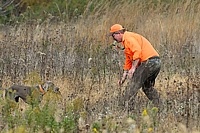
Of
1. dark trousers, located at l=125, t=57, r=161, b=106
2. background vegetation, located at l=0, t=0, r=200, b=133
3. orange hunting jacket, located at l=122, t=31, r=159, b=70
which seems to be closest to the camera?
background vegetation, located at l=0, t=0, r=200, b=133

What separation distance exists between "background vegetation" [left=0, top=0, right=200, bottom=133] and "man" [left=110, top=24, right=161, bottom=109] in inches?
9.0

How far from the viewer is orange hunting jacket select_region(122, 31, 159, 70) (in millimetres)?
8336

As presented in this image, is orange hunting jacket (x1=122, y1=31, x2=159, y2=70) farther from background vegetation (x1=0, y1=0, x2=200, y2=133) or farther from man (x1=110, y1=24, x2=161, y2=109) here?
background vegetation (x1=0, y1=0, x2=200, y2=133)

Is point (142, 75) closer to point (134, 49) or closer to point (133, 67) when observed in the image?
point (133, 67)

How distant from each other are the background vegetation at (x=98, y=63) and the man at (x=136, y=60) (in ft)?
0.75

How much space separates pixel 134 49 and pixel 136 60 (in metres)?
0.15

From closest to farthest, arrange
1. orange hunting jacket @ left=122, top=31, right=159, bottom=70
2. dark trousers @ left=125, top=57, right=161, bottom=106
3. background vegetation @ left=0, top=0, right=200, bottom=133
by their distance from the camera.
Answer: background vegetation @ left=0, top=0, right=200, bottom=133 < orange hunting jacket @ left=122, top=31, right=159, bottom=70 < dark trousers @ left=125, top=57, right=161, bottom=106

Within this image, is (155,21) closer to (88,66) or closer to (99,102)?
(88,66)

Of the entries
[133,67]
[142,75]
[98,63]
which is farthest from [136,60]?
[98,63]

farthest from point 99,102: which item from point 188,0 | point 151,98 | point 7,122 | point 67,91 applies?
point 188,0

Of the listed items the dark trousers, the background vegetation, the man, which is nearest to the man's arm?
the man

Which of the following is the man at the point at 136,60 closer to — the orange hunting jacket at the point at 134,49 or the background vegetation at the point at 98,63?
the orange hunting jacket at the point at 134,49

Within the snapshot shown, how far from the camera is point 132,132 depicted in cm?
562

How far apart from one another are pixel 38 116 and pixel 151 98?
10.3 ft
